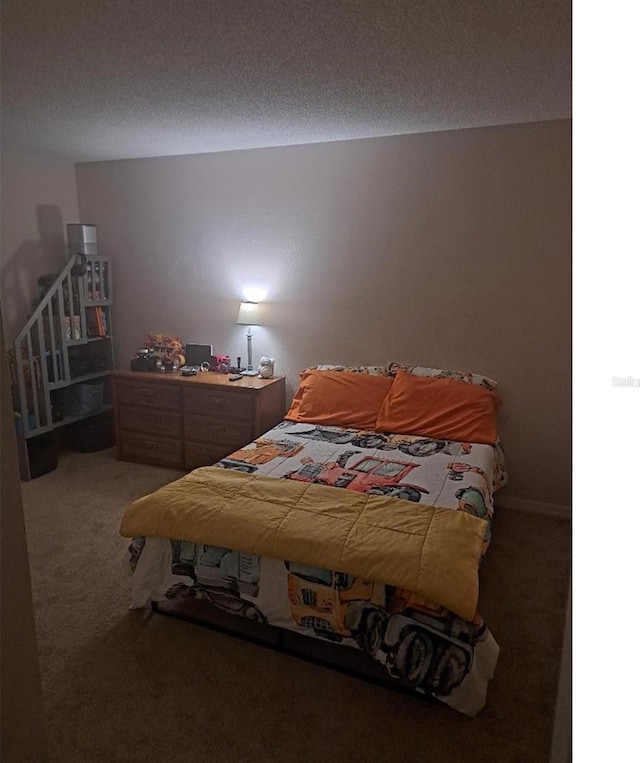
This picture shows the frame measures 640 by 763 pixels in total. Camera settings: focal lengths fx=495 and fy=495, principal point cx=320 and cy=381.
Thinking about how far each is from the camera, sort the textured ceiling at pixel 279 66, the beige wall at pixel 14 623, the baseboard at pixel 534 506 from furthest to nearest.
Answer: the baseboard at pixel 534 506 → the textured ceiling at pixel 279 66 → the beige wall at pixel 14 623

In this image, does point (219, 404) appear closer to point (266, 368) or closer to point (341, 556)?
point (266, 368)

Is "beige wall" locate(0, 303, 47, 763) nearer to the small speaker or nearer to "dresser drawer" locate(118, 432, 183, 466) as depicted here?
"dresser drawer" locate(118, 432, 183, 466)

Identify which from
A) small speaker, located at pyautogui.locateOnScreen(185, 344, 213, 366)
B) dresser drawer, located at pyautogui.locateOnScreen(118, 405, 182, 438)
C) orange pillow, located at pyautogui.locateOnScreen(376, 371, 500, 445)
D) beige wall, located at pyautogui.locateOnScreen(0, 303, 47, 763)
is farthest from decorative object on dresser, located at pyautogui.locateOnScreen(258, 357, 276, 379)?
beige wall, located at pyautogui.locateOnScreen(0, 303, 47, 763)

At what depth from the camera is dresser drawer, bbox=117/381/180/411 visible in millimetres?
3645

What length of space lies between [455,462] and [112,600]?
1.80 meters

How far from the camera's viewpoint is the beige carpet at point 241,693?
62.6 inches

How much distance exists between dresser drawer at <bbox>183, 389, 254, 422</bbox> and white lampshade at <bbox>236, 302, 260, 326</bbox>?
1.85 feet

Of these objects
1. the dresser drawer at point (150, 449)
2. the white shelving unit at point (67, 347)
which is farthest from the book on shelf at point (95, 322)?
the dresser drawer at point (150, 449)

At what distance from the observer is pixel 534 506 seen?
3.20 m

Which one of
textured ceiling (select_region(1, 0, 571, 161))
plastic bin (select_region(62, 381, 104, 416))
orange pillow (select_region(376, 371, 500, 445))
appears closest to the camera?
textured ceiling (select_region(1, 0, 571, 161))

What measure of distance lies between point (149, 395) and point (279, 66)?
2468 millimetres

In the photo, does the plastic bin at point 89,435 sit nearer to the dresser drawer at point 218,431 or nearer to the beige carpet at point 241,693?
the dresser drawer at point 218,431
